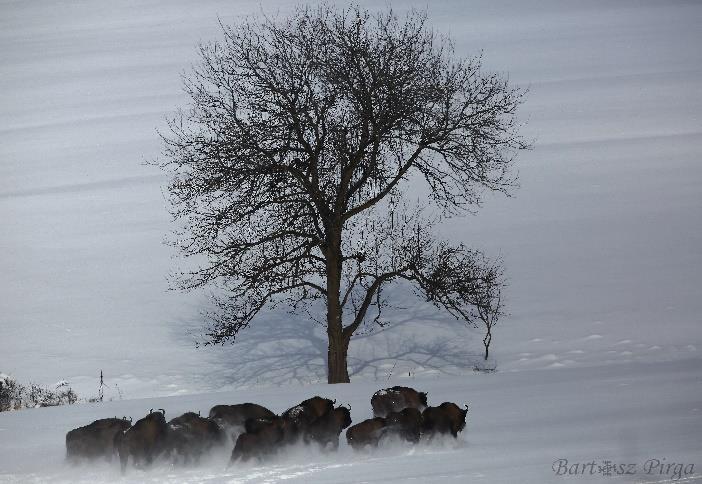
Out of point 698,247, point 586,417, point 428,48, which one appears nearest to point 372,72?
point 428,48

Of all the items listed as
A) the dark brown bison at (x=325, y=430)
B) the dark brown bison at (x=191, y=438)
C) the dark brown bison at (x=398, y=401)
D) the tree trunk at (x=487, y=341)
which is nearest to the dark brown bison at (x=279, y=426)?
the dark brown bison at (x=325, y=430)

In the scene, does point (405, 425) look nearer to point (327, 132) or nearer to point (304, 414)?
point (304, 414)

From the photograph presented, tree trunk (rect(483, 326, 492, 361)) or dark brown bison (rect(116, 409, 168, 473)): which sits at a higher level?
tree trunk (rect(483, 326, 492, 361))

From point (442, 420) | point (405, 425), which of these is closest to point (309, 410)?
point (405, 425)

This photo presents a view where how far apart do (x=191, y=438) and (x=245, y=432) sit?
38 centimetres

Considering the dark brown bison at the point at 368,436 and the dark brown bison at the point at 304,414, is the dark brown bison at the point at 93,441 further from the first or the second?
the dark brown bison at the point at 368,436

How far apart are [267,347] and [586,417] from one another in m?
20.1

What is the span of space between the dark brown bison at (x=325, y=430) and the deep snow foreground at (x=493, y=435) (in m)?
0.10

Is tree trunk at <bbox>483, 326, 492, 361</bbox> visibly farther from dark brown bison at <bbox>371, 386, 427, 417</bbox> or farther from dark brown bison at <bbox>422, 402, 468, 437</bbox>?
dark brown bison at <bbox>422, 402, 468, 437</bbox>

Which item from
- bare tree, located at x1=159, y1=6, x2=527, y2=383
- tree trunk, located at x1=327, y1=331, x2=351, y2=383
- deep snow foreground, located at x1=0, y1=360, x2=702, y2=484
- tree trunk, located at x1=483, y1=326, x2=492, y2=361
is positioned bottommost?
deep snow foreground, located at x1=0, y1=360, x2=702, y2=484

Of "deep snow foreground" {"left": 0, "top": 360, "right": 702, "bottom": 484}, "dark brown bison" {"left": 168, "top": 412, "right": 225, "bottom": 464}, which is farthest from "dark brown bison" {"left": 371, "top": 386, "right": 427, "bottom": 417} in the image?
"dark brown bison" {"left": 168, "top": 412, "right": 225, "bottom": 464}

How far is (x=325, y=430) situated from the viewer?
6930 mm

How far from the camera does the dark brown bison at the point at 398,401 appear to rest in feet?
24.9

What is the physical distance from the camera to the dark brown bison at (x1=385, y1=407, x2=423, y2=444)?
6945 millimetres
